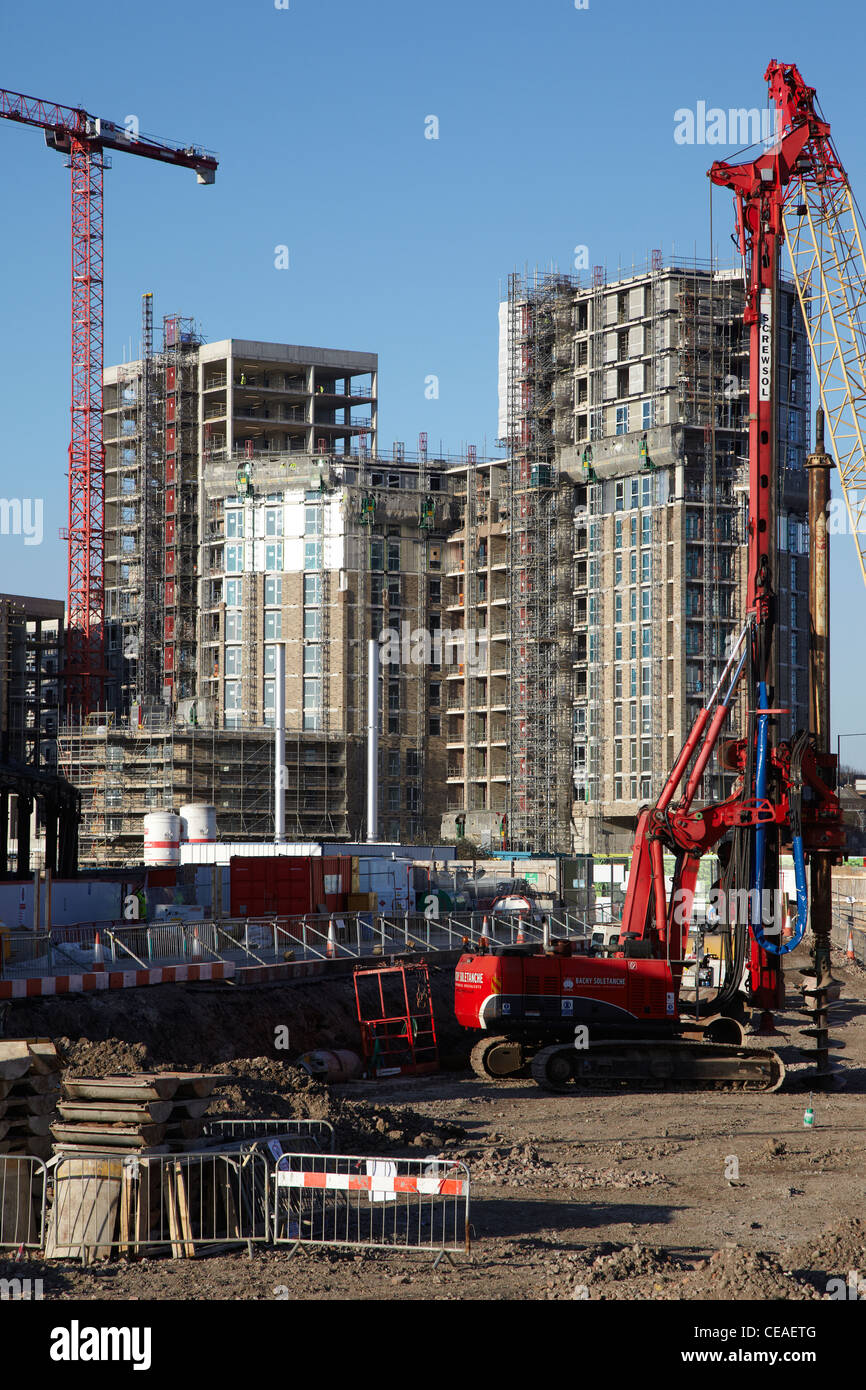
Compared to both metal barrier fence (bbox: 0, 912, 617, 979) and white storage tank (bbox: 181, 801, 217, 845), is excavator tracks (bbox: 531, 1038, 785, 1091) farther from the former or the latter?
white storage tank (bbox: 181, 801, 217, 845)

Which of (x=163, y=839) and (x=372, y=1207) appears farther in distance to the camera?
(x=163, y=839)

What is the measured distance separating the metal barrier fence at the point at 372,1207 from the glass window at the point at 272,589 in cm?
7994

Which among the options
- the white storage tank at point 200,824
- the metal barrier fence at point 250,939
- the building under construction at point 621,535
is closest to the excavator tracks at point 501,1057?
the metal barrier fence at point 250,939

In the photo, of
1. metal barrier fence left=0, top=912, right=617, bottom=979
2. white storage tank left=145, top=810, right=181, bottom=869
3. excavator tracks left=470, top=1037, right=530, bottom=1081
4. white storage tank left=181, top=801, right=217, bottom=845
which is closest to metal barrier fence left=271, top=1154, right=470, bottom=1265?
excavator tracks left=470, top=1037, right=530, bottom=1081

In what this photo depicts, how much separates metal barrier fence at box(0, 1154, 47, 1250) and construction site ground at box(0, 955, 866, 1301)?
154 cm

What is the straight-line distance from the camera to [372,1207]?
19406mm

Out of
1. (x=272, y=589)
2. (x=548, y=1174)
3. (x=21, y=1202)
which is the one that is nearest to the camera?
(x=21, y=1202)

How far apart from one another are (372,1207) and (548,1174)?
13.5 feet

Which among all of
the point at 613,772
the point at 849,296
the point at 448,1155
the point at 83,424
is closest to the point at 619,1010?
the point at 448,1155

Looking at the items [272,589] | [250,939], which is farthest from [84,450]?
[250,939]

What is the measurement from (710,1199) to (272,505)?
82222 mm

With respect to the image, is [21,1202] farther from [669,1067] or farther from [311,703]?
[311,703]

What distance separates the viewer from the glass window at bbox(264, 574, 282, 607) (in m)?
100

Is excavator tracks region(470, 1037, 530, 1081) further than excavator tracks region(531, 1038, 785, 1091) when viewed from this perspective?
Yes
